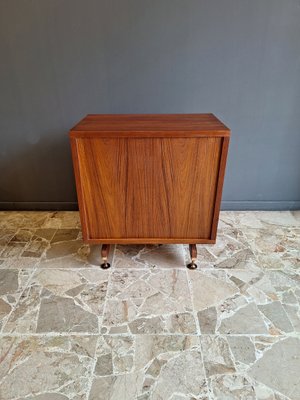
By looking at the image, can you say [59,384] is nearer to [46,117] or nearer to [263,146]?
[46,117]

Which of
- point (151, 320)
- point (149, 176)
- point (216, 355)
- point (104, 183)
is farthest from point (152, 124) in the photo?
point (216, 355)

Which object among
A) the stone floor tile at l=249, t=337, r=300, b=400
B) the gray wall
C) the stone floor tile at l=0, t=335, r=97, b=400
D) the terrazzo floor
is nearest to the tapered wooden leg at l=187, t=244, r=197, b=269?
the terrazzo floor

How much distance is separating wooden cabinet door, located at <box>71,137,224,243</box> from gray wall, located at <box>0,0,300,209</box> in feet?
2.25

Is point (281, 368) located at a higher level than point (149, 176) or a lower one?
lower

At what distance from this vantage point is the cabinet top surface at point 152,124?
1.19m

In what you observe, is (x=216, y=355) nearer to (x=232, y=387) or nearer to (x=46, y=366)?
(x=232, y=387)

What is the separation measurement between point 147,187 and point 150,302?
22.4 inches

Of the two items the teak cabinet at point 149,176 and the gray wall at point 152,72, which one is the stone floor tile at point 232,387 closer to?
the teak cabinet at point 149,176

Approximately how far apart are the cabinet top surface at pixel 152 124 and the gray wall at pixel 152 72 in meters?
0.40

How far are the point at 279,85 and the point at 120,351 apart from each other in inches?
71.2

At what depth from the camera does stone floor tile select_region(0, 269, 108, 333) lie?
3.87 feet

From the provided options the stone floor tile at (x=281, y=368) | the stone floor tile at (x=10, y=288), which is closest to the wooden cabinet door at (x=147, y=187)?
the stone floor tile at (x=10, y=288)

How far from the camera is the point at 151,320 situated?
120 centimetres

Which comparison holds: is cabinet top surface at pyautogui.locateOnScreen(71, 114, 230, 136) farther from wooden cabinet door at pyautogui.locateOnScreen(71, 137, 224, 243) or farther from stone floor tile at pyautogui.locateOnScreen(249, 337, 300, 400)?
stone floor tile at pyautogui.locateOnScreen(249, 337, 300, 400)
